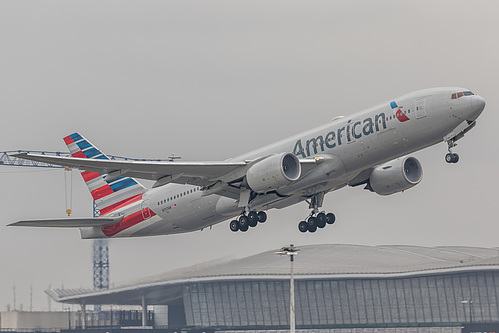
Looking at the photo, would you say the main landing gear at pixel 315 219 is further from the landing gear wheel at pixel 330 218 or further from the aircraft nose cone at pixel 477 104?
the aircraft nose cone at pixel 477 104

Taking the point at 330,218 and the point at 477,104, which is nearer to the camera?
the point at 477,104

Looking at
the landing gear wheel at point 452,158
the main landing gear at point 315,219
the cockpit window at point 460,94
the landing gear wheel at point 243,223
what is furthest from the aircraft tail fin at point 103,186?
the cockpit window at point 460,94

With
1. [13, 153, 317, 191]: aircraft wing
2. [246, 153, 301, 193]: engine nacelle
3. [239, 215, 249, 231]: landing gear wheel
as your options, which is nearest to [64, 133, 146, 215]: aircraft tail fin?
[13, 153, 317, 191]: aircraft wing

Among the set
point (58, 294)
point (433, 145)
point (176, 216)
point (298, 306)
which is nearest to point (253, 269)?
point (298, 306)

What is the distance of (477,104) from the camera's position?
57531mm

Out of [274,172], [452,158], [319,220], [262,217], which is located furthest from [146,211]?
[452,158]

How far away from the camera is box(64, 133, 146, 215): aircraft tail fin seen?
244 ft

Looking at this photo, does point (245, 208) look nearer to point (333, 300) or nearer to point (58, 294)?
point (333, 300)

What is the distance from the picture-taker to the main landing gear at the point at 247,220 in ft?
211

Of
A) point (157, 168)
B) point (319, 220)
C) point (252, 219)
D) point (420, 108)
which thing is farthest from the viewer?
point (319, 220)

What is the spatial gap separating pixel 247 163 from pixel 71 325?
278 feet

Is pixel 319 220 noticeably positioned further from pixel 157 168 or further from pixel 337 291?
pixel 337 291

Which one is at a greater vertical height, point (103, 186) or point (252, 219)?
point (103, 186)

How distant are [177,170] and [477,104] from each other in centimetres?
1862
